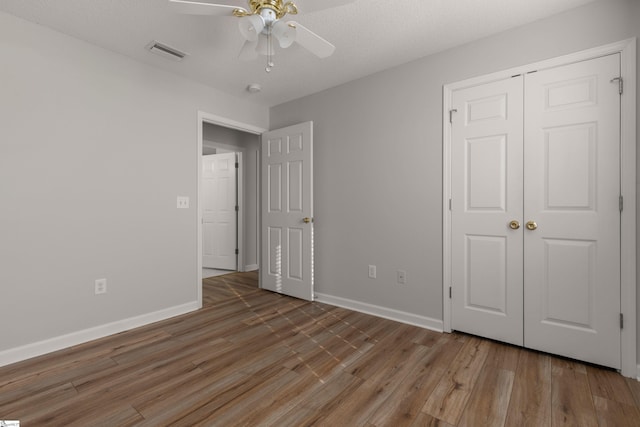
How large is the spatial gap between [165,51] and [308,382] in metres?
2.89

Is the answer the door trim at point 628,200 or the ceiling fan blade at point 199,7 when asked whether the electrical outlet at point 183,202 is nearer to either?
the ceiling fan blade at point 199,7

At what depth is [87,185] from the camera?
251 cm

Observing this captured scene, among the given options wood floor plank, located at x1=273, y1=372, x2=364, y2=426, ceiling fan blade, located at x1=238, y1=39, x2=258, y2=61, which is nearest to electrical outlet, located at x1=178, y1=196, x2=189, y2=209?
ceiling fan blade, located at x1=238, y1=39, x2=258, y2=61

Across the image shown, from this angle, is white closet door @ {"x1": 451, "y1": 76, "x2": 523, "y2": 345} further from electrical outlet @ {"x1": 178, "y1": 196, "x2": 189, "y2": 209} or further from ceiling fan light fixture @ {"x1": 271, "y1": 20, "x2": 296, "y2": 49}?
electrical outlet @ {"x1": 178, "y1": 196, "x2": 189, "y2": 209}

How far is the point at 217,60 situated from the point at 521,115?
264 centimetres

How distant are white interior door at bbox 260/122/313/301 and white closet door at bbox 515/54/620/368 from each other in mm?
2127

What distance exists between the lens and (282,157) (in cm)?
378

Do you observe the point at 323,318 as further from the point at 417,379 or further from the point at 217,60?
the point at 217,60

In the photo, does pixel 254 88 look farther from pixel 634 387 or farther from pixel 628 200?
pixel 634 387

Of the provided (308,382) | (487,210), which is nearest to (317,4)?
(487,210)

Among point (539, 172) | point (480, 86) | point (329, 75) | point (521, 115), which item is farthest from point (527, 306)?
point (329, 75)

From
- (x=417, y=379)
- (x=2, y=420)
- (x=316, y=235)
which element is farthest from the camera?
(x=316, y=235)

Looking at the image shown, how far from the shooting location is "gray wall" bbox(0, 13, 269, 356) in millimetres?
2174

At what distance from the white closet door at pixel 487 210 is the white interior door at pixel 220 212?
3.86 meters
